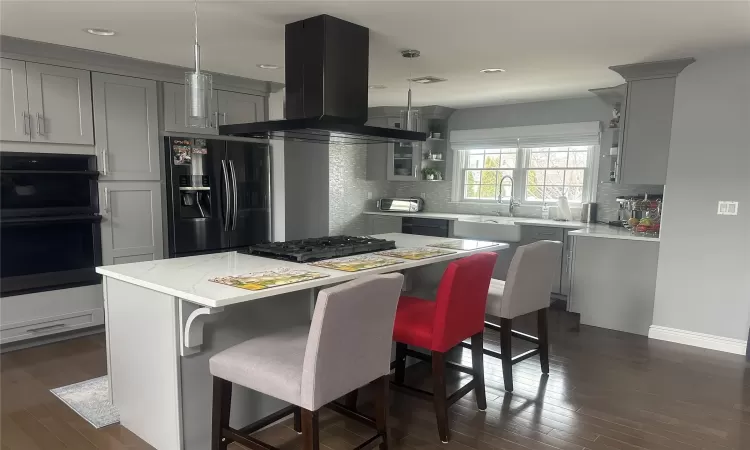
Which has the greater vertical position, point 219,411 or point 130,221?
point 130,221

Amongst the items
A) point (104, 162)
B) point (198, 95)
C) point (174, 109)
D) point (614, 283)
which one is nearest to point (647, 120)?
point (614, 283)

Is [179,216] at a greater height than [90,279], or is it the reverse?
[179,216]

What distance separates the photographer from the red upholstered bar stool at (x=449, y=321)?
2.32 metres

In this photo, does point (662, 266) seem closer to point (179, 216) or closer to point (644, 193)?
point (644, 193)

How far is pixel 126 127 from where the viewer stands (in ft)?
12.8

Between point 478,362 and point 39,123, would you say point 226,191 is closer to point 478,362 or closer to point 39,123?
point 39,123

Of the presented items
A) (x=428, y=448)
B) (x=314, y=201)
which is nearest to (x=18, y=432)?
(x=428, y=448)

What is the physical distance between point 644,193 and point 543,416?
314 centimetres

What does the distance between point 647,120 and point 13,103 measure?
4.81m

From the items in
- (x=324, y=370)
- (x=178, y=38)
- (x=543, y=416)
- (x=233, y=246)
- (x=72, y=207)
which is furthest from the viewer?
Answer: (x=233, y=246)

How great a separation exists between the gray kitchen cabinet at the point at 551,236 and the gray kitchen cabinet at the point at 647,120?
110 centimetres

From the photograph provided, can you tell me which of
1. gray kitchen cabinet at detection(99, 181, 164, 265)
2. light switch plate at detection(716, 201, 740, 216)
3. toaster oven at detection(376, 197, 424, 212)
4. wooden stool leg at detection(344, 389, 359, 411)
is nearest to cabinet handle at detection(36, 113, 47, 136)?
gray kitchen cabinet at detection(99, 181, 164, 265)

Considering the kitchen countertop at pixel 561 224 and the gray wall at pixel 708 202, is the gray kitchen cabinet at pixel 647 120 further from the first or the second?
the kitchen countertop at pixel 561 224

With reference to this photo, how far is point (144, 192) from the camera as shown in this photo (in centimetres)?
402
